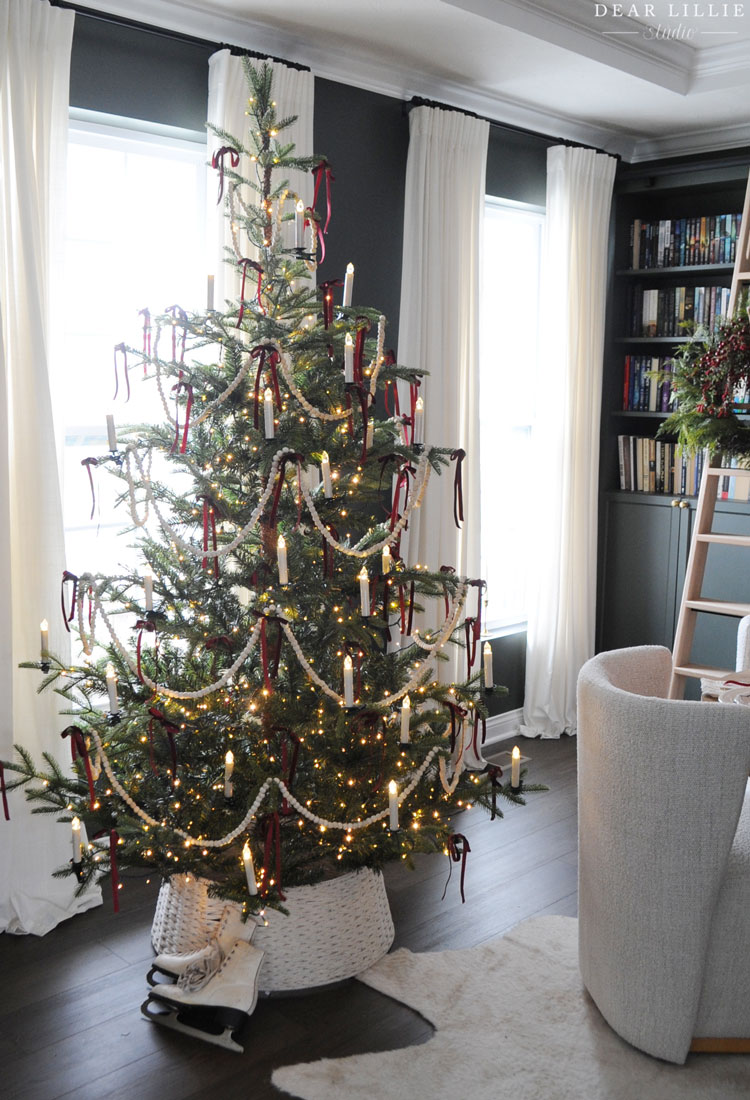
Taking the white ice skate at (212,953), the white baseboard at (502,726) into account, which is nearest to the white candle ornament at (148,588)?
the white ice skate at (212,953)

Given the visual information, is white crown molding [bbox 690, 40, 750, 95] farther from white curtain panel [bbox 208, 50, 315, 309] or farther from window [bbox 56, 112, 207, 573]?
window [bbox 56, 112, 207, 573]

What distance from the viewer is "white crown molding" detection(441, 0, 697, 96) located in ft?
10.9

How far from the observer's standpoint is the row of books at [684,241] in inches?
187

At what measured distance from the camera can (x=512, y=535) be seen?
4.93 metres

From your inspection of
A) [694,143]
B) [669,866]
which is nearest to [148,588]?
[669,866]

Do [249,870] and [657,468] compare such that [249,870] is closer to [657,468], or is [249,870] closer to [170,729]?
[170,729]

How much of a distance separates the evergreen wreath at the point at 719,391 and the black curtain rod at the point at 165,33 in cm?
184

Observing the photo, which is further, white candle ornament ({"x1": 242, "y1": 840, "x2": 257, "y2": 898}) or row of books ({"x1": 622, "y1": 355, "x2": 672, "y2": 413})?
row of books ({"x1": 622, "y1": 355, "x2": 672, "y2": 413})

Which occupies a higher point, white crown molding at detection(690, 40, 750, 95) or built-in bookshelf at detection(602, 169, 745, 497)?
white crown molding at detection(690, 40, 750, 95)

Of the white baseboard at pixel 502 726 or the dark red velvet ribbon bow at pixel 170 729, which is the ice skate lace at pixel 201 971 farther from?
the white baseboard at pixel 502 726

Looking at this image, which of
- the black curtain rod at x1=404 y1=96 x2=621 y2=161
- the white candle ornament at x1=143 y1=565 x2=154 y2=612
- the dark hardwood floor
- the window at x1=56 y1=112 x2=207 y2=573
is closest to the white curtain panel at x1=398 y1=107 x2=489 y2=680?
the black curtain rod at x1=404 y1=96 x2=621 y2=161

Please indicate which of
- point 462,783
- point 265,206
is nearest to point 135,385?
point 265,206

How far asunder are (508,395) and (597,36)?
159 cm

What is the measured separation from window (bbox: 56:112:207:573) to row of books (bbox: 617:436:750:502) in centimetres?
243
